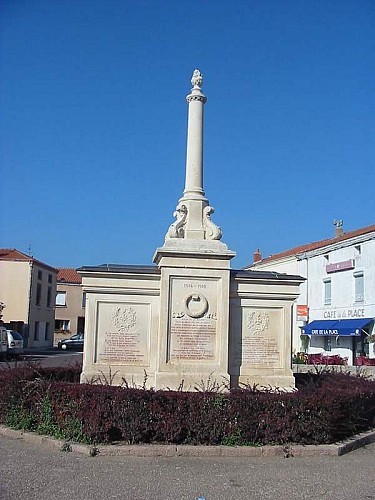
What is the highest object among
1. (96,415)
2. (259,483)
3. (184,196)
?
(184,196)

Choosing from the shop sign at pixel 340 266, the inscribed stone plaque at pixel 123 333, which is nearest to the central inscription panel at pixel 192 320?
the inscribed stone plaque at pixel 123 333

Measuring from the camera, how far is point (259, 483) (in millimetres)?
6941

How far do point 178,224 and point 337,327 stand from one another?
2514cm

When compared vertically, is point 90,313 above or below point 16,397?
above

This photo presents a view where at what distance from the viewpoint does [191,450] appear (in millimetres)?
8156

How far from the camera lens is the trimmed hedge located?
332 inches

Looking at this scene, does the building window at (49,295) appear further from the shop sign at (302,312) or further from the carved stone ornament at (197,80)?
the carved stone ornament at (197,80)

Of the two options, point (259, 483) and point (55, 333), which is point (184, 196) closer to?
point (259, 483)

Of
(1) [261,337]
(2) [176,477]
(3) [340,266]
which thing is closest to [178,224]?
(1) [261,337]

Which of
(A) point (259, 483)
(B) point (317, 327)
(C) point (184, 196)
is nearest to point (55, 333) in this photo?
(B) point (317, 327)

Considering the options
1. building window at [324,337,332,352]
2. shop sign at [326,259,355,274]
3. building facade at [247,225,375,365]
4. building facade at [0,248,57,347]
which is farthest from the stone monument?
building facade at [0,248,57,347]

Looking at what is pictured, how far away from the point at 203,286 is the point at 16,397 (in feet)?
12.3

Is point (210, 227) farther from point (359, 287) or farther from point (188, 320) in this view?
point (359, 287)

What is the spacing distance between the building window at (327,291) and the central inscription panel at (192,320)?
2733 cm
